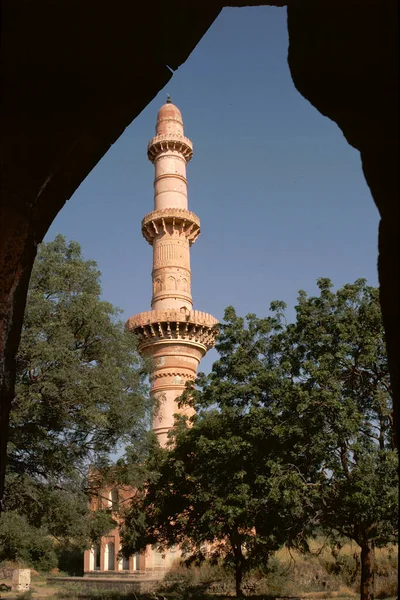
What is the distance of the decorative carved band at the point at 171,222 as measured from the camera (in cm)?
2398

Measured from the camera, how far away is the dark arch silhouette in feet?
5.81

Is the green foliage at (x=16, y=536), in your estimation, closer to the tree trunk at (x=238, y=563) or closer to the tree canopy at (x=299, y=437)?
the tree canopy at (x=299, y=437)

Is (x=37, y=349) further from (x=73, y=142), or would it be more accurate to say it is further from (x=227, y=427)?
(x=73, y=142)

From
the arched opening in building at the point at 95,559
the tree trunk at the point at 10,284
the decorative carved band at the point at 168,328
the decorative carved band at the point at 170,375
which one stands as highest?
the decorative carved band at the point at 168,328

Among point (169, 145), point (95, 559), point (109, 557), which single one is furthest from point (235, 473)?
point (169, 145)

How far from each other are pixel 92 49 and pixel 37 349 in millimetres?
9821

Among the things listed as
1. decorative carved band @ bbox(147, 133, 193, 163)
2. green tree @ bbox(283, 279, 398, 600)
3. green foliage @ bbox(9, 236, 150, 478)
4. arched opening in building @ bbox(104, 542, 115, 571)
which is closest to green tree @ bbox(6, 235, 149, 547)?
green foliage @ bbox(9, 236, 150, 478)

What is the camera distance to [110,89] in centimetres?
258

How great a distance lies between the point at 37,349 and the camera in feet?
38.4

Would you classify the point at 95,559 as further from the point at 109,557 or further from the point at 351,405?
the point at 351,405

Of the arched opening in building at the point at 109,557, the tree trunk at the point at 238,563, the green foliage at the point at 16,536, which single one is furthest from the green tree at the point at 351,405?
the arched opening in building at the point at 109,557

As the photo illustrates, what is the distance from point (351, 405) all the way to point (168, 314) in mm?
11235

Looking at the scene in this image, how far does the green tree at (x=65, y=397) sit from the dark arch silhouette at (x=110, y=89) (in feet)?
30.5

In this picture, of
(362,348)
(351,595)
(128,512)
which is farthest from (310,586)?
(362,348)
